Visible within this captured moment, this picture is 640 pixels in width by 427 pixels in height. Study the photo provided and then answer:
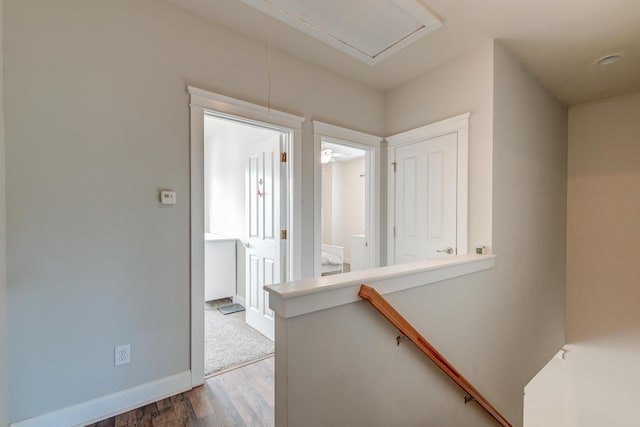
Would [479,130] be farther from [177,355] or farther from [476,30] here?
[177,355]

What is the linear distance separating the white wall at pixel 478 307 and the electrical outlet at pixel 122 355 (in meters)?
1.29

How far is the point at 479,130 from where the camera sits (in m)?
2.45

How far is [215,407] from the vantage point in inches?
73.5

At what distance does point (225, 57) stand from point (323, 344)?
2216 mm

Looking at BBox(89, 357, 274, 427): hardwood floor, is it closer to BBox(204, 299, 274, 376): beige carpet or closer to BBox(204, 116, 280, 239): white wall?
BBox(204, 299, 274, 376): beige carpet

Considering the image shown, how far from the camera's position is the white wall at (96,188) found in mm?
1517

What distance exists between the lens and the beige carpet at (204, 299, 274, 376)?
2446mm

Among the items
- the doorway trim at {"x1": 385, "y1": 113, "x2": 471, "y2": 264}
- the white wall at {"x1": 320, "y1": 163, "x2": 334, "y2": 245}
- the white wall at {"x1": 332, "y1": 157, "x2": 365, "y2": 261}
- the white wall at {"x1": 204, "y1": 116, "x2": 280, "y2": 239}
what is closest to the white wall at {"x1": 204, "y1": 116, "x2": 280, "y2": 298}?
the white wall at {"x1": 204, "y1": 116, "x2": 280, "y2": 239}

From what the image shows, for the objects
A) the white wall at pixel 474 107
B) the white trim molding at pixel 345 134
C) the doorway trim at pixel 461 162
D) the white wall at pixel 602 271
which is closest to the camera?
the white wall at pixel 474 107

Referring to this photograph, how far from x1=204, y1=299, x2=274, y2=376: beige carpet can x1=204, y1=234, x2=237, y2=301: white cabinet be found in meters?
0.51

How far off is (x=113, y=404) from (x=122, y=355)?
298 millimetres

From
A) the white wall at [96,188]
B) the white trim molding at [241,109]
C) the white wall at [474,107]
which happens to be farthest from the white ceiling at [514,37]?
the white trim molding at [241,109]

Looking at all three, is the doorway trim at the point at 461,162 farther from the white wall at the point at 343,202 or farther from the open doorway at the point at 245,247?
the white wall at the point at 343,202

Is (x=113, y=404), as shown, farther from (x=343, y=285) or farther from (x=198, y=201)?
(x=343, y=285)
